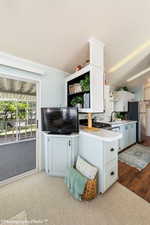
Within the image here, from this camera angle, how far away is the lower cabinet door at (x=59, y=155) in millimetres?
1970

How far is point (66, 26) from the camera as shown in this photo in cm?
159

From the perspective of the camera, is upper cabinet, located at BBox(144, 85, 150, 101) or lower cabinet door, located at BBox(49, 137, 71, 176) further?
upper cabinet, located at BBox(144, 85, 150, 101)

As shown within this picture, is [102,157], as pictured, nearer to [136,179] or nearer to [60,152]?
[60,152]

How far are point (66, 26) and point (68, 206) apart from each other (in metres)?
2.60

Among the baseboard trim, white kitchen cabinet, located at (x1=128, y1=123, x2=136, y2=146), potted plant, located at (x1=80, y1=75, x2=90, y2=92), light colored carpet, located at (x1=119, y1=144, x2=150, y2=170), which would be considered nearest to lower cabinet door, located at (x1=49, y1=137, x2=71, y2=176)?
the baseboard trim

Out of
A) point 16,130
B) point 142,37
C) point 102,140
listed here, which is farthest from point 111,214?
point 16,130

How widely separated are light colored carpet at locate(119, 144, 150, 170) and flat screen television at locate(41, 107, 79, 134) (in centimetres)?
177

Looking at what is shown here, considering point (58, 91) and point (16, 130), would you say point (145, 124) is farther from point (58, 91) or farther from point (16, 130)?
point (16, 130)

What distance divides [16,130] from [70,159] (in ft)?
12.0

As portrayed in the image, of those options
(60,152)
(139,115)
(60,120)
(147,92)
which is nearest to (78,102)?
(60,120)

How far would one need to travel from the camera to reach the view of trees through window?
458 centimetres

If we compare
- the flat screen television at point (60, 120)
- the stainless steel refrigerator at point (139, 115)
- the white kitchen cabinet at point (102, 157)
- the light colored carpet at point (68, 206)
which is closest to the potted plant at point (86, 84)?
the flat screen television at point (60, 120)

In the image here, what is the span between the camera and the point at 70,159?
1.96 metres

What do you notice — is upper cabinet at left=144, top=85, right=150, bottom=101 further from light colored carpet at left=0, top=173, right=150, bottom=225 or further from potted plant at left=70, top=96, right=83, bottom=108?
light colored carpet at left=0, top=173, right=150, bottom=225
